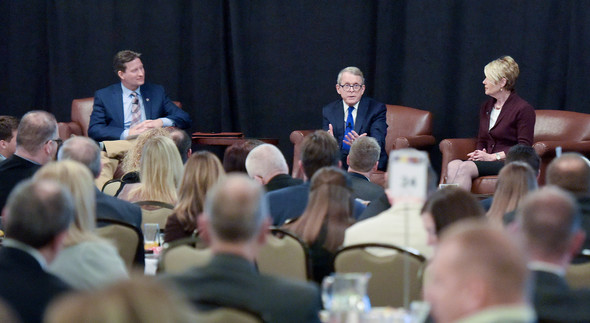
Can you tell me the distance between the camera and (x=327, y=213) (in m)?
3.53

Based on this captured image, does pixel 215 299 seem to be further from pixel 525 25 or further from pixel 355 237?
pixel 525 25

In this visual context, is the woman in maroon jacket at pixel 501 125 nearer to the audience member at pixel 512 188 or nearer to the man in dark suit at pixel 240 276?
the audience member at pixel 512 188

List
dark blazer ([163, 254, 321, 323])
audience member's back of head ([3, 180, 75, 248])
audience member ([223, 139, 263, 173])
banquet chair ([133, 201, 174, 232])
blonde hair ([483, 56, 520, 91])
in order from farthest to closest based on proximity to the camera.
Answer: blonde hair ([483, 56, 520, 91]), audience member ([223, 139, 263, 173]), banquet chair ([133, 201, 174, 232]), audience member's back of head ([3, 180, 75, 248]), dark blazer ([163, 254, 321, 323])

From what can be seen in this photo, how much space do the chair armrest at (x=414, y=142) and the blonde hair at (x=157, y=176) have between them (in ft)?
10.3

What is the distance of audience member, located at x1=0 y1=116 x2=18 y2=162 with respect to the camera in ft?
19.7

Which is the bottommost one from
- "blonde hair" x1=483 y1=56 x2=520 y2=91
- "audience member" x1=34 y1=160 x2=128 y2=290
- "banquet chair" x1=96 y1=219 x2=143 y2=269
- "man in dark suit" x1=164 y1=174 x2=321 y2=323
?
"banquet chair" x1=96 y1=219 x2=143 y2=269

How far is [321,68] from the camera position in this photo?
8.78 m

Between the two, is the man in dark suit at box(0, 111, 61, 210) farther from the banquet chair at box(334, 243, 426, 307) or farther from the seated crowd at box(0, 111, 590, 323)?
the banquet chair at box(334, 243, 426, 307)

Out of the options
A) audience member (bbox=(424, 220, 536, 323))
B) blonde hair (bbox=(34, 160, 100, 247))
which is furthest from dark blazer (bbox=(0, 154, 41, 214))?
audience member (bbox=(424, 220, 536, 323))

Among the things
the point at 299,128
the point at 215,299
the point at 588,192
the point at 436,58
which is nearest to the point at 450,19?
the point at 436,58

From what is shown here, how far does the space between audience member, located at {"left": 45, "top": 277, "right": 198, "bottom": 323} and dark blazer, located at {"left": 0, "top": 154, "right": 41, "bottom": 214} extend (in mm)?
3686

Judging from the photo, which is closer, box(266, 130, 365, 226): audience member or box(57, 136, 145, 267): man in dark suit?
box(57, 136, 145, 267): man in dark suit

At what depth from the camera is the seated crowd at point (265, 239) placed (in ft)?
5.34

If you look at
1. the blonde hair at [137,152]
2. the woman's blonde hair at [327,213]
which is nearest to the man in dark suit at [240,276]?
the woman's blonde hair at [327,213]
